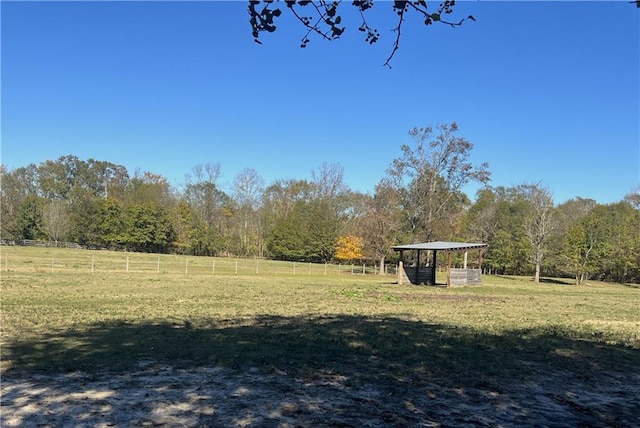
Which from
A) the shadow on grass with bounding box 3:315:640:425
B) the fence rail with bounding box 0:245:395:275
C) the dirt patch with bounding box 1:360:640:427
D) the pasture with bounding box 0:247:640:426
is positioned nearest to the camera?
the dirt patch with bounding box 1:360:640:427

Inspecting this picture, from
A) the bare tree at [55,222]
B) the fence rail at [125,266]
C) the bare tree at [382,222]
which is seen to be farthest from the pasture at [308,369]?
the bare tree at [55,222]

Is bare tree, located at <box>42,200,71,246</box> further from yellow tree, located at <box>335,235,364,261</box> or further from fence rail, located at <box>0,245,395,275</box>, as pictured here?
yellow tree, located at <box>335,235,364,261</box>

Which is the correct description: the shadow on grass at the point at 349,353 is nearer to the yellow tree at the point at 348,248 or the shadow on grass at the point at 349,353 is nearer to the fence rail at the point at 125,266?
the fence rail at the point at 125,266

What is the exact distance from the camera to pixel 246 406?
4.51 m

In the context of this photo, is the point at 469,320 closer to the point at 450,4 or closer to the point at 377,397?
the point at 377,397

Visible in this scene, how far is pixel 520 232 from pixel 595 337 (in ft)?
167

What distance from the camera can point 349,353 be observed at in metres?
7.16

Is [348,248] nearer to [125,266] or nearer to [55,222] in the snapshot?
[125,266]

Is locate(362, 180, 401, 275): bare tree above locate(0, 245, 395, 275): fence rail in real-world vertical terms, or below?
above

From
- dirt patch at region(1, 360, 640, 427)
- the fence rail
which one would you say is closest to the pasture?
dirt patch at region(1, 360, 640, 427)

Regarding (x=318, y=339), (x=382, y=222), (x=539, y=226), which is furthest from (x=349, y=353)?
(x=539, y=226)

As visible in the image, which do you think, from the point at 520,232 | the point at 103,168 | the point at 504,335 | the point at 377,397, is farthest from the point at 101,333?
the point at 103,168

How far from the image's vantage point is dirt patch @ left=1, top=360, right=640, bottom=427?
4148 mm

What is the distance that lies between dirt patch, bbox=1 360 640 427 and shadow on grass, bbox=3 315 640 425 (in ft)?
0.48
